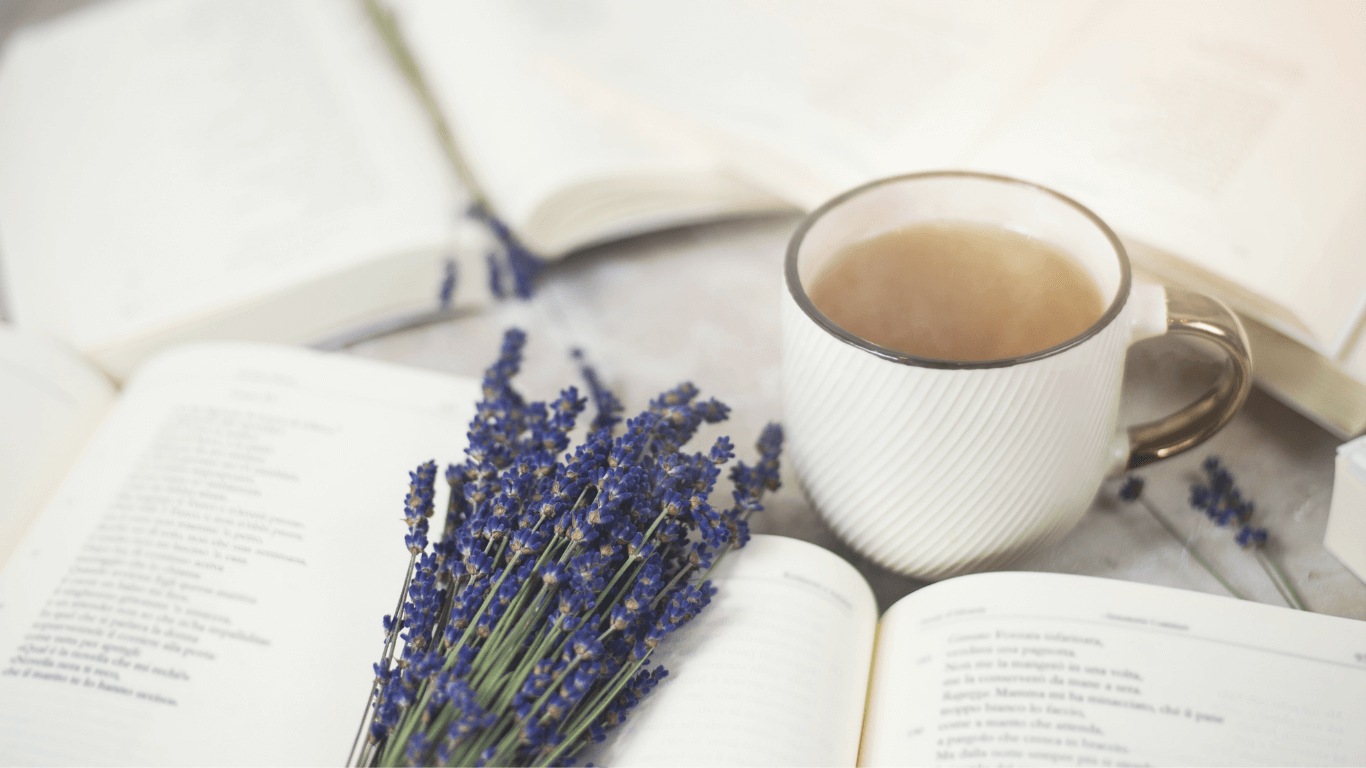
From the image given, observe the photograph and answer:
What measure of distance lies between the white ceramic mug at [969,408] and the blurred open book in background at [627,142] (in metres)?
0.15

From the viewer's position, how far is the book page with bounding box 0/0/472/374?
902mm

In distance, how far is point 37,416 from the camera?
0.75 metres

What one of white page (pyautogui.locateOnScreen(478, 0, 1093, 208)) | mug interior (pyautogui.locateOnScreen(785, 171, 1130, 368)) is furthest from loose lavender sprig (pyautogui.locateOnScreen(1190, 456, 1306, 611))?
white page (pyautogui.locateOnScreen(478, 0, 1093, 208))

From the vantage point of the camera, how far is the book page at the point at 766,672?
498mm

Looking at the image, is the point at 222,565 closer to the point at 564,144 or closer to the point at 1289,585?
the point at 564,144

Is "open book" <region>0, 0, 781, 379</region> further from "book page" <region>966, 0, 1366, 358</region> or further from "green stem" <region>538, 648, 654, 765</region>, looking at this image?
"green stem" <region>538, 648, 654, 765</region>

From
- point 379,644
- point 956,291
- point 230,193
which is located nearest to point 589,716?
point 379,644

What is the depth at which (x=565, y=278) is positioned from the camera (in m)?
0.99

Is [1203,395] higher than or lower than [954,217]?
lower

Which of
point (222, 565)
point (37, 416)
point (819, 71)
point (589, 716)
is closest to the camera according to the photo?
point (589, 716)

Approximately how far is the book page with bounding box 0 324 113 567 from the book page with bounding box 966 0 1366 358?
883 mm

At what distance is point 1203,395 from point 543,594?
50cm

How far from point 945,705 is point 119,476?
665 mm

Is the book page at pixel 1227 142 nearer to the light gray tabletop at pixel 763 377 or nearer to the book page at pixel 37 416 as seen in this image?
the light gray tabletop at pixel 763 377
